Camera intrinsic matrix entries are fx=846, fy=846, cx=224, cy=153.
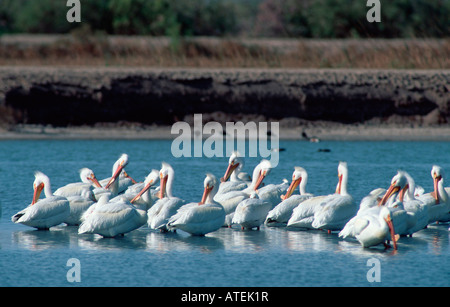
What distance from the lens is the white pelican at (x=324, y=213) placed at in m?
10.4

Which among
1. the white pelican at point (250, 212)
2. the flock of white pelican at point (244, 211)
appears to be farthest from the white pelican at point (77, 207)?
the white pelican at point (250, 212)

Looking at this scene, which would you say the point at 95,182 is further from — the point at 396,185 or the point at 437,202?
the point at 437,202

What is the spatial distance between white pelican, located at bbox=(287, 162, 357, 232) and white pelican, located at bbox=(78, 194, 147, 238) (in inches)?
76.9

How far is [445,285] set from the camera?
8398 mm

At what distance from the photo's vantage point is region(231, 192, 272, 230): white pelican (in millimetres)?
10680

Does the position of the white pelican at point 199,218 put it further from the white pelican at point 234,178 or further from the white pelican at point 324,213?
the white pelican at point 234,178

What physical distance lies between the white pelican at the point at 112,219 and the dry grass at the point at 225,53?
16346 mm

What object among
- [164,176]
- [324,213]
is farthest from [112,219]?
[324,213]

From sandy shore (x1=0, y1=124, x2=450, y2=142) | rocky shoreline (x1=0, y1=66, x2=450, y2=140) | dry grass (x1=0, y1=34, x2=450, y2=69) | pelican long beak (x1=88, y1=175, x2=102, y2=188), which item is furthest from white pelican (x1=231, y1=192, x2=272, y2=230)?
dry grass (x1=0, y1=34, x2=450, y2=69)

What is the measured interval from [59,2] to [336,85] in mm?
20631

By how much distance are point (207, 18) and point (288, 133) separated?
19.3 m

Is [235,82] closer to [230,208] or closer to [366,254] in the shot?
[230,208]
